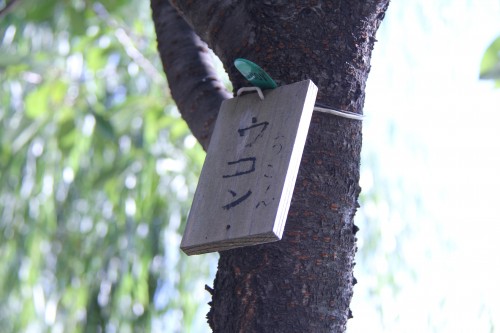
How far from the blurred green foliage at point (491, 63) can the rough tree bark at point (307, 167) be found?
157mm

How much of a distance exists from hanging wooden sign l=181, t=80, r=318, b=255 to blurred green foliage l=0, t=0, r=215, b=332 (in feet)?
4.15

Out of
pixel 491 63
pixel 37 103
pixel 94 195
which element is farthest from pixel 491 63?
pixel 94 195

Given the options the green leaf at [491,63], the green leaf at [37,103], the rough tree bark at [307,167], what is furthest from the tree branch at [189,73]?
the green leaf at [37,103]

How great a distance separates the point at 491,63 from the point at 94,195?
67.7 inches

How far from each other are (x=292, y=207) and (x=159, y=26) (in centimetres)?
44

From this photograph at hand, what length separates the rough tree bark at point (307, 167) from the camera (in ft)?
2.27

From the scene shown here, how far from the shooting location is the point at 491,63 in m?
0.90

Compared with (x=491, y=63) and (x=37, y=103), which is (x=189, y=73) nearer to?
(x=491, y=63)

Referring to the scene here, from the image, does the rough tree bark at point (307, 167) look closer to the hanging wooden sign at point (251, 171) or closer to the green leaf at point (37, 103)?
the hanging wooden sign at point (251, 171)

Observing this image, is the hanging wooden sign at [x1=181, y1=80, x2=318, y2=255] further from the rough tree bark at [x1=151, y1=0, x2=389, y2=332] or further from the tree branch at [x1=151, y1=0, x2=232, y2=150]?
the tree branch at [x1=151, y1=0, x2=232, y2=150]

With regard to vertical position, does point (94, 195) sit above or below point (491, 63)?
above

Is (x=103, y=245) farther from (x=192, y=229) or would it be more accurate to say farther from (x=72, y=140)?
(x=192, y=229)

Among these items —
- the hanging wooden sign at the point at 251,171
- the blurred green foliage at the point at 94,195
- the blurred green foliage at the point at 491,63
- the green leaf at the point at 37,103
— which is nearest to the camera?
the hanging wooden sign at the point at 251,171

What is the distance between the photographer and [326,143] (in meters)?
0.74
